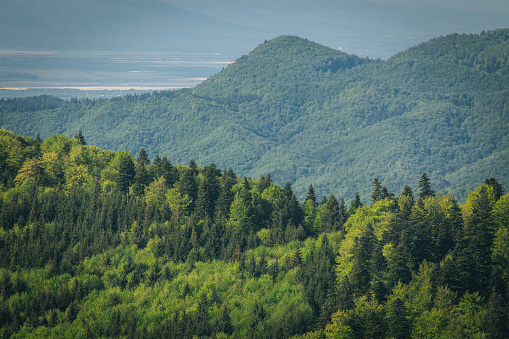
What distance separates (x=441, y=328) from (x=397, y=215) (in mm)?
19277

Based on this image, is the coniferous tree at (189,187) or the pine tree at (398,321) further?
the coniferous tree at (189,187)

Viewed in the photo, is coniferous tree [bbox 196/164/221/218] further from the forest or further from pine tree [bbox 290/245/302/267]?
pine tree [bbox 290/245/302/267]

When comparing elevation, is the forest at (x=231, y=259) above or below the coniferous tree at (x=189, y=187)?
below

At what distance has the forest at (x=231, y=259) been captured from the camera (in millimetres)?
80312

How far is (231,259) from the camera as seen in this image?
9775cm

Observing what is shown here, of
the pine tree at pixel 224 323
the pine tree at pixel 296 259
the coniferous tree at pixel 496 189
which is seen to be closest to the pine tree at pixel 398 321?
the pine tree at pixel 296 259

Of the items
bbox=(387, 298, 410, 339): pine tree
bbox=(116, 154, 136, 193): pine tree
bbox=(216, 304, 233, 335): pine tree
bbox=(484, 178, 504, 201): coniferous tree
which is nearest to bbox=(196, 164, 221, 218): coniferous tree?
bbox=(116, 154, 136, 193): pine tree

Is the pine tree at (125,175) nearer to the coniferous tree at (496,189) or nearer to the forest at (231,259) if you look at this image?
the forest at (231,259)

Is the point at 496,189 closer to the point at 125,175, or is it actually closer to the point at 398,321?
the point at 398,321

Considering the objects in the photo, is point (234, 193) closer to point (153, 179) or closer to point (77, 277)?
point (153, 179)

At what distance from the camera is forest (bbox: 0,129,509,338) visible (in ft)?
263

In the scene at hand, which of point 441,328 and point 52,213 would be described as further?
point 52,213

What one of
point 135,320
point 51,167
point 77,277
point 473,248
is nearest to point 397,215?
point 473,248

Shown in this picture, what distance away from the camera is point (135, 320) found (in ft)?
285
